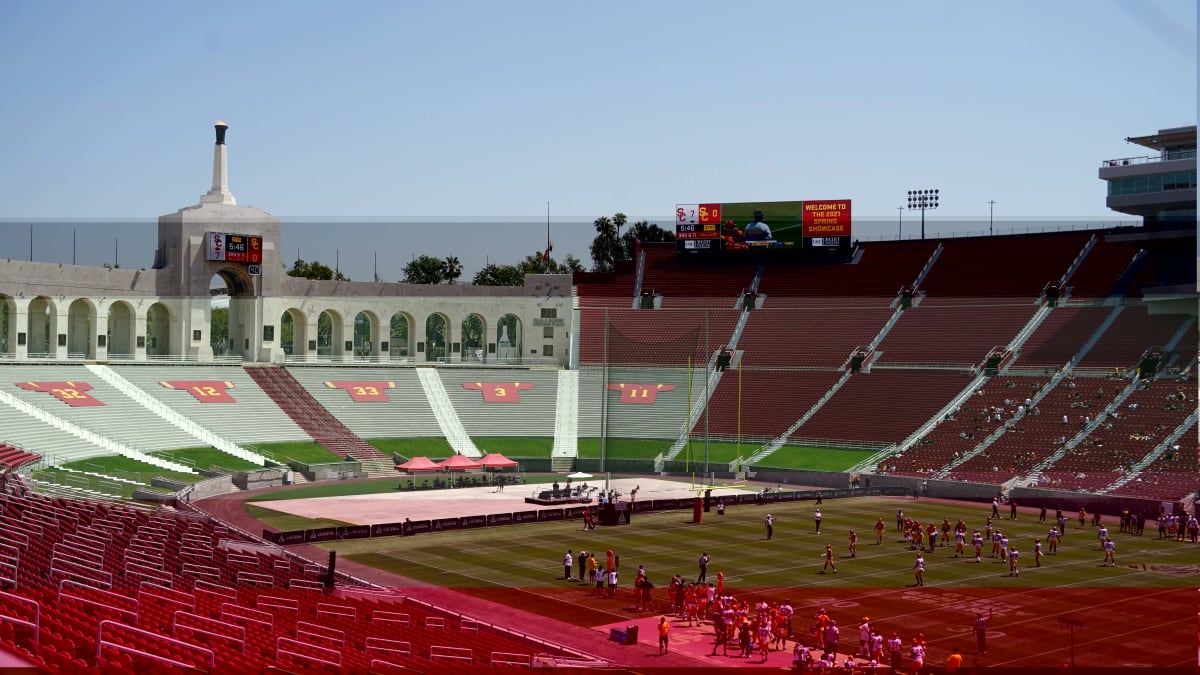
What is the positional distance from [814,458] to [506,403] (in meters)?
23.1

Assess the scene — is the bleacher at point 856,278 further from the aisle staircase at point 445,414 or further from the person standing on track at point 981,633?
the person standing on track at point 981,633

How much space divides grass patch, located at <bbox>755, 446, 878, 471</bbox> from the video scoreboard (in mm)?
37598

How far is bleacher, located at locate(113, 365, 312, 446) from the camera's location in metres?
68.9

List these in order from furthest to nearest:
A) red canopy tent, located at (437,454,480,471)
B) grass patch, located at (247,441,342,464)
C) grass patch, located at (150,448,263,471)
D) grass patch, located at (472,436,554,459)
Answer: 1. grass patch, located at (472,436,554,459)
2. grass patch, located at (247,441,342,464)
3. grass patch, located at (150,448,263,471)
4. red canopy tent, located at (437,454,480,471)

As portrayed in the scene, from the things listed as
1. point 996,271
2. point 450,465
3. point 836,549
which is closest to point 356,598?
point 836,549

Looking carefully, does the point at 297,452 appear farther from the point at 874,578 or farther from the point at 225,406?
the point at 874,578

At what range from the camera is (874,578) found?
123 feet

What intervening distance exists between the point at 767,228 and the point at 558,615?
6497cm

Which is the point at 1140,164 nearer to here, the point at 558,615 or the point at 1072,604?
the point at 1072,604

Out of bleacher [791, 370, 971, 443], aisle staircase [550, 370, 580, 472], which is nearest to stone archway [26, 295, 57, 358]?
aisle staircase [550, 370, 580, 472]

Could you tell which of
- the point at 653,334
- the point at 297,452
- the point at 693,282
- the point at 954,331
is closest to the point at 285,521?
the point at 297,452

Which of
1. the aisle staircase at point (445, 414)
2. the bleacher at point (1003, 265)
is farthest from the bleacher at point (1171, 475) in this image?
the aisle staircase at point (445, 414)

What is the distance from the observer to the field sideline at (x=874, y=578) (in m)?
29.7

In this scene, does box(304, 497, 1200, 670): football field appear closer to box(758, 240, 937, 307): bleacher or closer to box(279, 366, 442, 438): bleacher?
box(279, 366, 442, 438): bleacher
